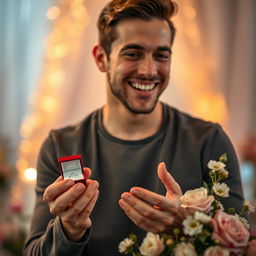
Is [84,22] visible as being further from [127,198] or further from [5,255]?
[127,198]

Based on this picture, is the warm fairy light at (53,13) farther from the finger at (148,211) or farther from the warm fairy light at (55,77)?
the finger at (148,211)

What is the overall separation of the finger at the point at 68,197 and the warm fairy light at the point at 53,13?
1.34m

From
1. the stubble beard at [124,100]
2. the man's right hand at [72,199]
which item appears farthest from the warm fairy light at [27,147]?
the man's right hand at [72,199]

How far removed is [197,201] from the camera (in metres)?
0.81

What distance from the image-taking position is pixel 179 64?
205cm

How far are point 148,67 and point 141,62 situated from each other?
0.03 metres

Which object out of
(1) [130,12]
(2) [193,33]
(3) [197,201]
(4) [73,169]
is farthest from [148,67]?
(2) [193,33]

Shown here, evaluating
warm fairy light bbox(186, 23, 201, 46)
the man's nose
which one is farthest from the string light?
the man's nose

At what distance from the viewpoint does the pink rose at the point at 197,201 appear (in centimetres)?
81

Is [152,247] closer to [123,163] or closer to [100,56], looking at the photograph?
[123,163]

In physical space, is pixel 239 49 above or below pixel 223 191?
above

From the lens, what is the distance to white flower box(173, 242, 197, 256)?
754 mm

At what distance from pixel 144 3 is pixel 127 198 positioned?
0.62m

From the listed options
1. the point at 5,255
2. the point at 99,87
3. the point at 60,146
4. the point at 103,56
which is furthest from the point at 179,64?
the point at 5,255
